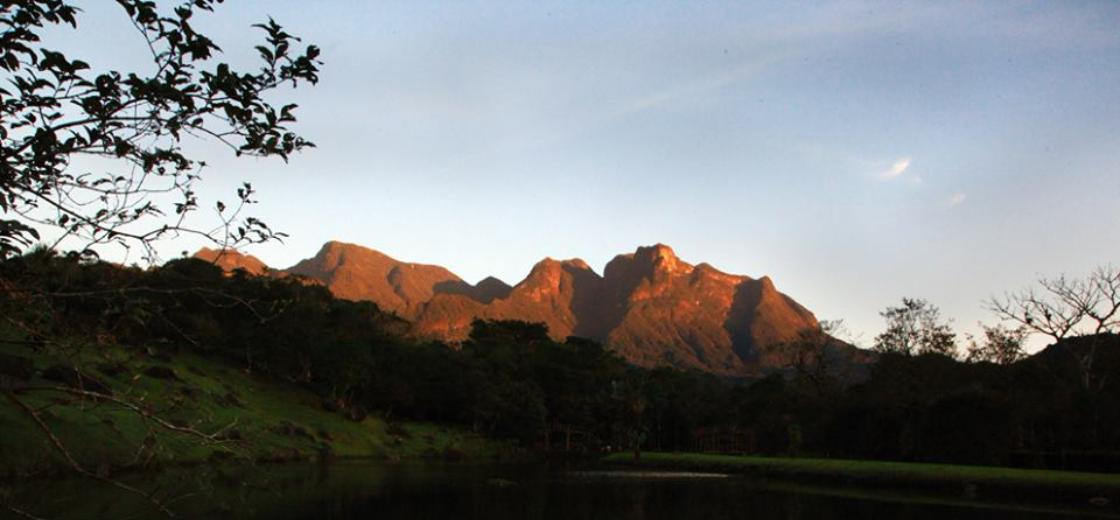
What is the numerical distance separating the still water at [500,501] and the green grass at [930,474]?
348 cm

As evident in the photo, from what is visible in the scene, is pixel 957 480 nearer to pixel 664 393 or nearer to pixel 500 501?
pixel 500 501

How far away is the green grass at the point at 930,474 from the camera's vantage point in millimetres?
36094

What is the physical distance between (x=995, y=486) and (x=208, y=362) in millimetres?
63455

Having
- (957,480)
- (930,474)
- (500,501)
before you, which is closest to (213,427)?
(500,501)

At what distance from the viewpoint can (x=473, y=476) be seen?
4891cm

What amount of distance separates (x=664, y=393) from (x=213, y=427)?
60.7 m

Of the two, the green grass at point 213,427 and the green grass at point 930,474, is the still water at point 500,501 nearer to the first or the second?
the green grass at point 213,427

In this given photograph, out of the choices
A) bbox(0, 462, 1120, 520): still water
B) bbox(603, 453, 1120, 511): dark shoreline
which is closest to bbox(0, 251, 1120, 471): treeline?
bbox(603, 453, 1120, 511): dark shoreline

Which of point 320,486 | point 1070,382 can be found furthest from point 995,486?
point 320,486

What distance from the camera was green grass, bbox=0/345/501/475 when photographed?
3397 centimetres

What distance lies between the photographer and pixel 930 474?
137 ft

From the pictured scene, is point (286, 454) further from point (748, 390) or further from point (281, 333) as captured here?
point (748, 390)

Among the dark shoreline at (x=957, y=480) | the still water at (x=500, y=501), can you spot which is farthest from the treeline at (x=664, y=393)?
the still water at (x=500, y=501)

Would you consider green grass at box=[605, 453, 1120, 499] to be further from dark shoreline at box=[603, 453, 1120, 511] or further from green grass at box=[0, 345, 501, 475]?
green grass at box=[0, 345, 501, 475]
